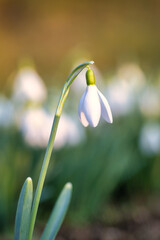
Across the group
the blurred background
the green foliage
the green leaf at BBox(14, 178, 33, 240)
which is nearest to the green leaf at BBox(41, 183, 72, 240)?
the green leaf at BBox(14, 178, 33, 240)

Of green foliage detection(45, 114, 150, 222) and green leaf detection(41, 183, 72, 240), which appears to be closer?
green leaf detection(41, 183, 72, 240)

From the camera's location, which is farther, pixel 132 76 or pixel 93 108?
pixel 132 76

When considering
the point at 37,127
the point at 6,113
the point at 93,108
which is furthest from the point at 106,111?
the point at 6,113

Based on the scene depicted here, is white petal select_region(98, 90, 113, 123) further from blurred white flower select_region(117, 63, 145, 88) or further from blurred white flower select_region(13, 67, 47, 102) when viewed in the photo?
blurred white flower select_region(117, 63, 145, 88)

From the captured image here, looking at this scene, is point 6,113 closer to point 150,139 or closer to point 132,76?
point 150,139

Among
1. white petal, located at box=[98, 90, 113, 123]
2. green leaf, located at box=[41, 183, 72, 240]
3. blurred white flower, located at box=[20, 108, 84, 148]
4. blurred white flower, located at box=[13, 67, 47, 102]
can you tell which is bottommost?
green leaf, located at box=[41, 183, 72, 240]

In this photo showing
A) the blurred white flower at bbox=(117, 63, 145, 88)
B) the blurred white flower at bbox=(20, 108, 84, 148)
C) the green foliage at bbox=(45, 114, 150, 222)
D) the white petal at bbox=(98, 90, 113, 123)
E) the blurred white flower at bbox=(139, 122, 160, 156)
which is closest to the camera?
the white petal at bbox=(98, 90, 113, 123)

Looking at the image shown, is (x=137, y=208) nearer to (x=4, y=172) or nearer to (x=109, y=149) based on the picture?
(x=109, y=149)
